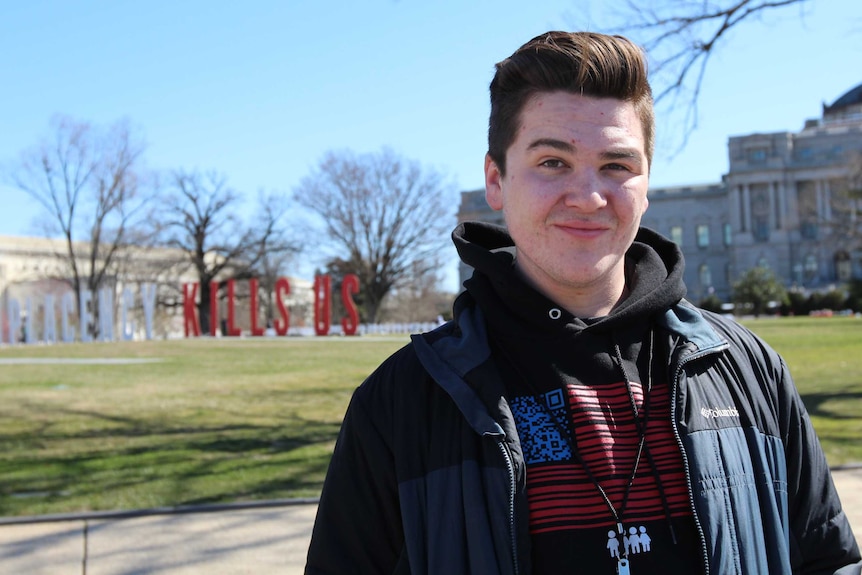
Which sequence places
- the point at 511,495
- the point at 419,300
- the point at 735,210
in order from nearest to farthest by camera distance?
1. the point at 511,495
2. the point at 419,300
3. the point at 735,210

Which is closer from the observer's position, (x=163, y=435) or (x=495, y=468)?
(x=495, y=468)

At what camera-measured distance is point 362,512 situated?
180cm

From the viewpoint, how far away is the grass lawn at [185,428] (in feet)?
21.3

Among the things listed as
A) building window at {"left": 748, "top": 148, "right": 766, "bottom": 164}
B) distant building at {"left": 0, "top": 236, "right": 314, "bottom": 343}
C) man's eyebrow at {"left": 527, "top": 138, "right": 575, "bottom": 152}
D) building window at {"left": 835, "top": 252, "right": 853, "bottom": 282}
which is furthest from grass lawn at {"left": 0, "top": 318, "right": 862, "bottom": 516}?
building window at {"left": 748, "top": 148, "right": 766, "bottom": 164}

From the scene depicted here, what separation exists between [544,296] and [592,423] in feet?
0.94

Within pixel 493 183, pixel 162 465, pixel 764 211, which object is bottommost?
pixel 162 465

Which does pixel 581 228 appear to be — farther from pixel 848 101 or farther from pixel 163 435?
pixel 848 101

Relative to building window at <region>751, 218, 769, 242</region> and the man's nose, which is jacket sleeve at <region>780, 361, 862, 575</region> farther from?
building window at <region>751, 218, 769, 242</region>

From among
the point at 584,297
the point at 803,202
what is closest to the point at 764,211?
the point at 803,202

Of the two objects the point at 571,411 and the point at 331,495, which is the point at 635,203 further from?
the point at 331,495

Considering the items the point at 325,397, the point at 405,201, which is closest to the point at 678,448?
the point at 325,397

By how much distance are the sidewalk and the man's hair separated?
133 inches

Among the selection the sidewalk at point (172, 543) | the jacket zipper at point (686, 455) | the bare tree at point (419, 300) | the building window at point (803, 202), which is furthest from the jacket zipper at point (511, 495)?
the building window at point (803, 202)

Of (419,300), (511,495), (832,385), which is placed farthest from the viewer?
(419,300)
